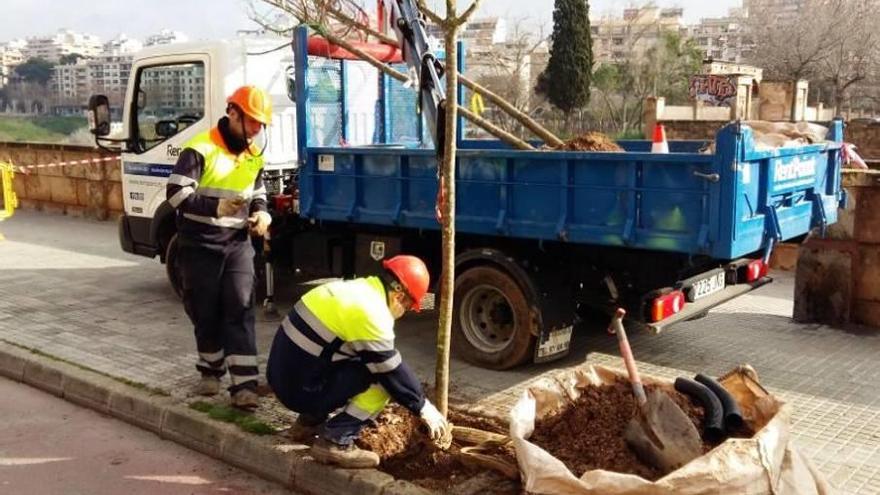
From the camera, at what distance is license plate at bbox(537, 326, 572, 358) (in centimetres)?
585

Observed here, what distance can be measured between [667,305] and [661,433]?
185 centimetres

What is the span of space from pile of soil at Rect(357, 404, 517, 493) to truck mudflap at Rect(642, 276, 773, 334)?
1357mm

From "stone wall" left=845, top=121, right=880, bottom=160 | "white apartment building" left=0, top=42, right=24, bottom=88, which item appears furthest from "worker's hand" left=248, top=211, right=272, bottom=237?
"white apartment building" left=0, top=42, right=24, bottom=88

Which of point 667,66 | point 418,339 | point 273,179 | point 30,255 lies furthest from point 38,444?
point 667,66

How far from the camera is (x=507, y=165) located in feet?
18.9

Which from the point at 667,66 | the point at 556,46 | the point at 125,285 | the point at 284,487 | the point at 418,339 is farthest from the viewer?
the point at 667,66

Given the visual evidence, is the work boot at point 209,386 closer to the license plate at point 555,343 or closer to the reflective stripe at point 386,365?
the reflective stripe at point 386,365

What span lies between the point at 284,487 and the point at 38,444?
5.35 feet

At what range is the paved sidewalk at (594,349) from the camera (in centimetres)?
501

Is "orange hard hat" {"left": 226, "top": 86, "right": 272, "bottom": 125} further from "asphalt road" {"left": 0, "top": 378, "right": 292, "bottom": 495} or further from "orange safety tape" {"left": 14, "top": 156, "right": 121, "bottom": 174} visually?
"orange safety tape" {"left": 14, "top": 156, "right": 121, "bottom": 174}

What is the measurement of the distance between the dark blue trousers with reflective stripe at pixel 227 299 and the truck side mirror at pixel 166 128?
3.07m

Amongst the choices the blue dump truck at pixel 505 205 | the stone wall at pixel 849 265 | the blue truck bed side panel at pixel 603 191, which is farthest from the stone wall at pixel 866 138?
the blue truck bed side panel at pixel 603 191

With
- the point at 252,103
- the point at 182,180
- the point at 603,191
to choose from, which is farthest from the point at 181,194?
the point at 603,191

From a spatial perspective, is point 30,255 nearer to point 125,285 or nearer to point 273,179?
point 125,285
